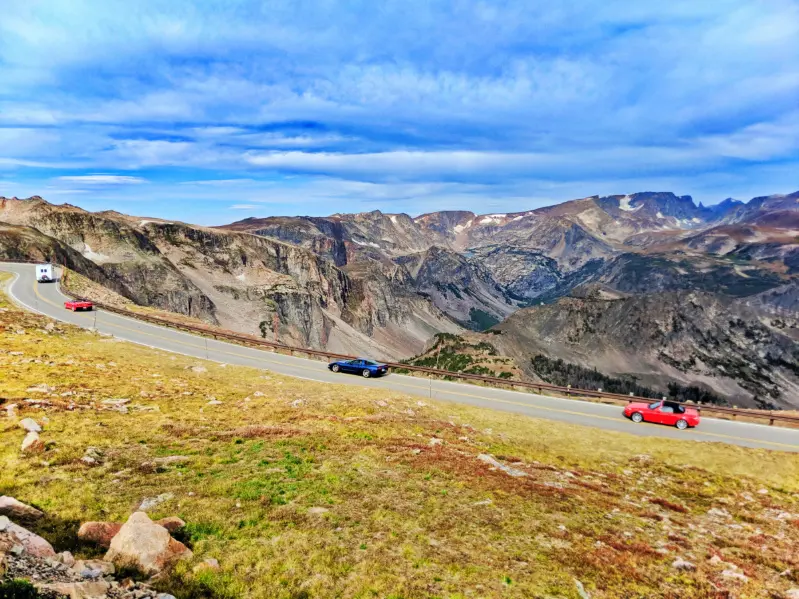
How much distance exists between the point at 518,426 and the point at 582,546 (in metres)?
16.1

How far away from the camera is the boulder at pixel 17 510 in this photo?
9505 mm

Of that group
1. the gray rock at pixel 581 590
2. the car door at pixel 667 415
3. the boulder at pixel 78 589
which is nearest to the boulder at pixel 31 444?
the boulder at pixel 78 589

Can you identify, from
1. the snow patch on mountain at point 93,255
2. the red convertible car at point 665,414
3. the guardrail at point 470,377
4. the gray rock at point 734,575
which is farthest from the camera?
the snow patch on mountain at point 93,255

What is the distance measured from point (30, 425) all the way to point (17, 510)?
8243mm

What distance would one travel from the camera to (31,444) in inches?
567

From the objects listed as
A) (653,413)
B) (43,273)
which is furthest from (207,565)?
(43,273)

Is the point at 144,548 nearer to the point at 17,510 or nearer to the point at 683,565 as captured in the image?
the point at 17,510

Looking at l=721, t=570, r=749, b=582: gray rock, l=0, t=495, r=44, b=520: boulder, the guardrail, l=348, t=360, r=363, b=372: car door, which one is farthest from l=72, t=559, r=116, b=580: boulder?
the guardrail

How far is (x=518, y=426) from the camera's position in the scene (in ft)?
92.9

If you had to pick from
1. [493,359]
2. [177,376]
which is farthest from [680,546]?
[493,359]

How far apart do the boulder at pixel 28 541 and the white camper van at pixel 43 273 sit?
78.9m

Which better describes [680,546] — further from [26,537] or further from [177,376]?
[177,376]

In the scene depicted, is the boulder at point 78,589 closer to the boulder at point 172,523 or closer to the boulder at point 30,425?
the boulder at point 172,523

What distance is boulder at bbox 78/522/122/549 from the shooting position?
30.0 ft
